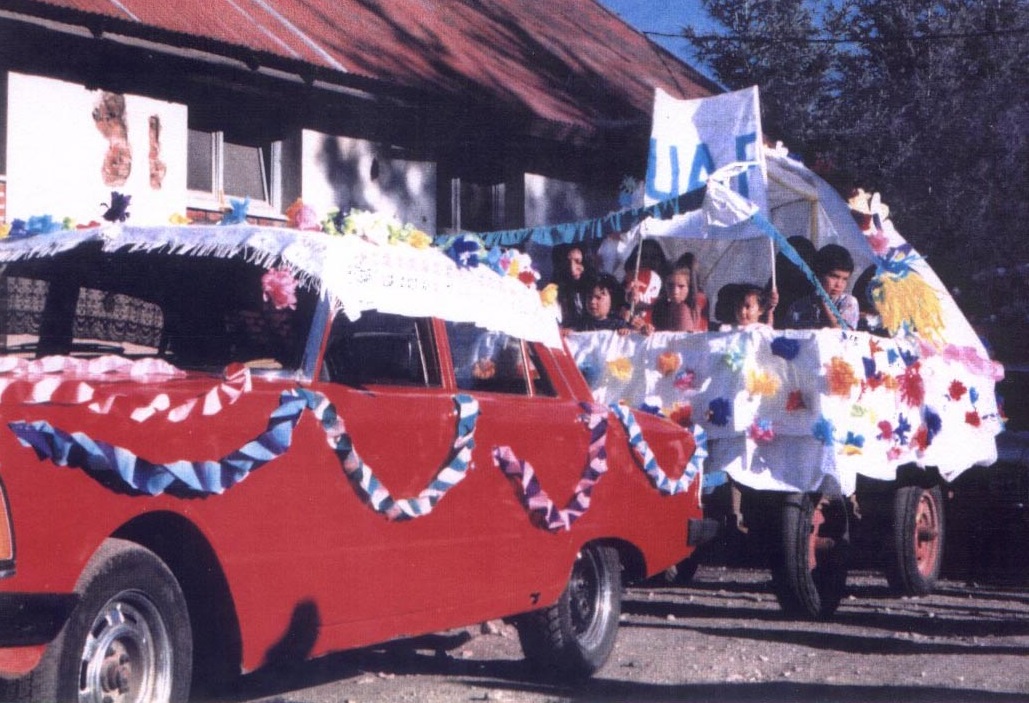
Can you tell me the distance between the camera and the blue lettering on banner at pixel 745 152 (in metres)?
11.0

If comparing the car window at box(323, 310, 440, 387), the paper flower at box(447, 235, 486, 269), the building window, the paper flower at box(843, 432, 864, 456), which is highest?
the building window

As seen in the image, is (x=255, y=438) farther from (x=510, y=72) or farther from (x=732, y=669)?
(x=510, y=72)

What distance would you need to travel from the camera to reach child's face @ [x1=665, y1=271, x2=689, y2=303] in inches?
412

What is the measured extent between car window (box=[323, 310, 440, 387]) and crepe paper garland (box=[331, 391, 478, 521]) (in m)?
0.20

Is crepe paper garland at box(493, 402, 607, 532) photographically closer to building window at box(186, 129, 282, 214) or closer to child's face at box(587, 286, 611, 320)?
child's face at box(587, 286, 611, 320)

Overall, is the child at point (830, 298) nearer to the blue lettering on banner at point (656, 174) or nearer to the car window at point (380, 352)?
the blue lettering on banner at point (656, 174)

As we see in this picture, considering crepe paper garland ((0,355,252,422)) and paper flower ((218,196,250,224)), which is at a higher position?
paper flower ((218,196,250,224))

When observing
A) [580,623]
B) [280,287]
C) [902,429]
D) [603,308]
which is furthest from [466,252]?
[902,429]

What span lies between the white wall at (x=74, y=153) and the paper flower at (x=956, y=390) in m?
5.79

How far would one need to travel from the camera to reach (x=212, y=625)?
5164 millimetres

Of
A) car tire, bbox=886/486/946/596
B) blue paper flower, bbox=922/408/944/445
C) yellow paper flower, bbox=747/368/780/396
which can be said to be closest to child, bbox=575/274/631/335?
yellow paper flower, bbox=747/368/780/396

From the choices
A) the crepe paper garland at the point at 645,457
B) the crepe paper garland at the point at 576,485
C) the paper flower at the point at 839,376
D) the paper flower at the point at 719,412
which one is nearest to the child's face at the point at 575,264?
the paper flower at the point at 719,412

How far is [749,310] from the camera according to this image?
32.4 ft

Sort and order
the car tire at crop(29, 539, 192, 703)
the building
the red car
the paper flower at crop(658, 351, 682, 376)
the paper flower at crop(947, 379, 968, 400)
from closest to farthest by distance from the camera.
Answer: the car tire at crop(29, 539, 192, 703) < the red car < the paper flower at crop(658, 351, 682, 376) < the paper flower at crop(947, 379, 968, 400) < the building
